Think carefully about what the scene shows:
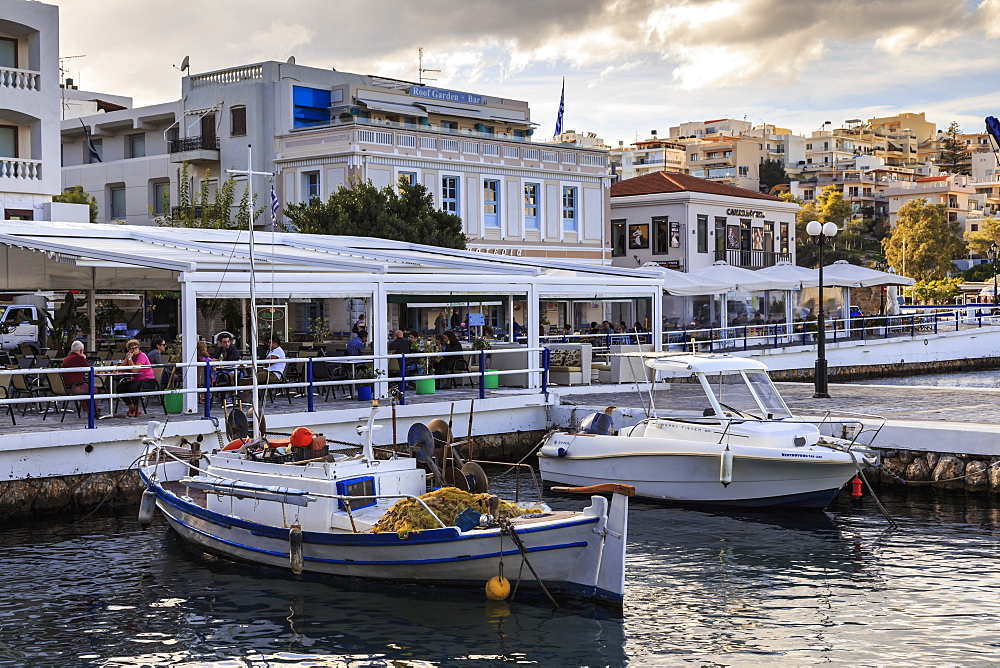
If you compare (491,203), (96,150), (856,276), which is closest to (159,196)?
(96,150)

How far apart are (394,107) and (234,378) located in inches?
1189

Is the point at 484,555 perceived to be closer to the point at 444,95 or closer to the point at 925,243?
the point at 444,95

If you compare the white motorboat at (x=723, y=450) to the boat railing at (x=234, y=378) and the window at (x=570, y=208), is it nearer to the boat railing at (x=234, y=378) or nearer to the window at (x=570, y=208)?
the boat railing at (x=234, y=378)

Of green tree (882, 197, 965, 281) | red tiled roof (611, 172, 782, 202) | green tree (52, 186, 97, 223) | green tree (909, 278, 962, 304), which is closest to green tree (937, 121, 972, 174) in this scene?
green tree (882, 197, 965, 281)

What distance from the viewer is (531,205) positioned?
48906mm

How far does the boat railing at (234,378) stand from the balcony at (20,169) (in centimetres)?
1702

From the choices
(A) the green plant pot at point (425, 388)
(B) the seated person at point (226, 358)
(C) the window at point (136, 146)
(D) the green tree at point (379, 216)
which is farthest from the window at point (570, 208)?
(B) the seated person at point (226, 358)

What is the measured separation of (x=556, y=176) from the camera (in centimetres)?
4988

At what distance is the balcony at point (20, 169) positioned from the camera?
36.8 meters

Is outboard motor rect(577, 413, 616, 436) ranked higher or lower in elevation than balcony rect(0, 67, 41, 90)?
lower

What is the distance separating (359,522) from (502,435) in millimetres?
9467

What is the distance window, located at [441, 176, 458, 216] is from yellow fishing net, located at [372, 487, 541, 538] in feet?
106

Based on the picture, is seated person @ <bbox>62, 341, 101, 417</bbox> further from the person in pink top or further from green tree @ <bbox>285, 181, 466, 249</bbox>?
green tree @ <bbox>285, 181, 466, 249</bbox>

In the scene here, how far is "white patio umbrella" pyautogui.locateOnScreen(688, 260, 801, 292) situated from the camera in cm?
4281
